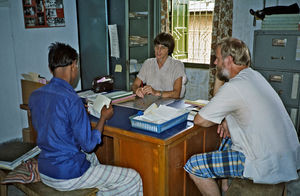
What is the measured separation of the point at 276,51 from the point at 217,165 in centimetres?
231

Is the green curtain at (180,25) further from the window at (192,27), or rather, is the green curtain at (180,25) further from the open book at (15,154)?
the open book at (15,154)

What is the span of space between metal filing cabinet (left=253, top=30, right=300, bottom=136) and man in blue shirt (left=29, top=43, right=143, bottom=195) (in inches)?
106

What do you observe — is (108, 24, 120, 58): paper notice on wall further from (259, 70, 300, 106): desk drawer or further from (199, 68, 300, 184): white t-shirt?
(199, 68, 300, 184): white t-shirt

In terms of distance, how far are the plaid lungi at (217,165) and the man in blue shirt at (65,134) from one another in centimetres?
48

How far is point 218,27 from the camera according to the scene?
4.30 metres

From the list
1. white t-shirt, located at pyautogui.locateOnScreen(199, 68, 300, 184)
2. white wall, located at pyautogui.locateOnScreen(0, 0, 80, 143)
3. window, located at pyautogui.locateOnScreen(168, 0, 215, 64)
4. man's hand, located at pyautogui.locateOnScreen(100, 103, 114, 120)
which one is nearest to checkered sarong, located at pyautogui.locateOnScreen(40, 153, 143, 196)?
man's hand, located at pyautogui.locateOnScreen(100, 103, 114, 120)

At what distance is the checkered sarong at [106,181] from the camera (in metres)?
1.80

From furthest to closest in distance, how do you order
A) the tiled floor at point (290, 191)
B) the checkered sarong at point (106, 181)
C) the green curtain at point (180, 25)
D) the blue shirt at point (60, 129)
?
the green curtain at point (180, 25), the tiled floor at point (290, 191), the checkered sarong at point (106, 181), the blue shirt at point (60, 129)

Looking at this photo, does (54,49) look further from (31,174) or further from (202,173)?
(202,173)

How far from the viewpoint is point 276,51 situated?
3.68 meters

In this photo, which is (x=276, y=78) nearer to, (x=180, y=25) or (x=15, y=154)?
(x=180, y=25)

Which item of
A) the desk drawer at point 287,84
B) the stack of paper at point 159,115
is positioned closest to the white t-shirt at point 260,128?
the stack of paper at point 159,115

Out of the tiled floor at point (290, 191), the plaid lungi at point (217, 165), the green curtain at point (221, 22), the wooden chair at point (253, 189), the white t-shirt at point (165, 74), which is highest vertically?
the green curtain at point (221, 22)

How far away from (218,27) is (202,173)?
9.40 ft
